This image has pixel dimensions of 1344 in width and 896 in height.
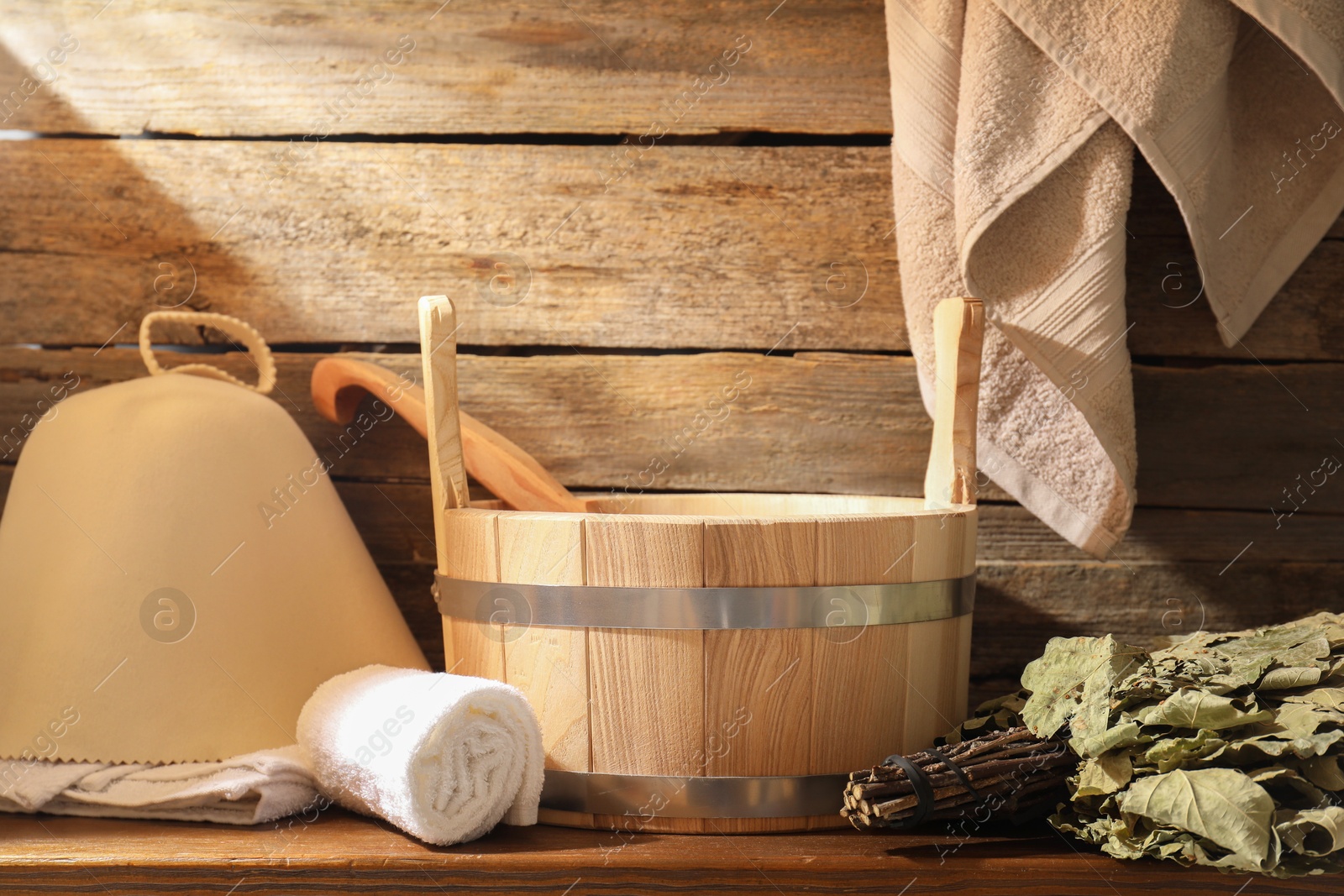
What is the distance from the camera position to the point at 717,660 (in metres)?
0.76

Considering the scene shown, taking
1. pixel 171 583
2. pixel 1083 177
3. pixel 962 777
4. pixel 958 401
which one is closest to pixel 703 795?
pixel 962 777

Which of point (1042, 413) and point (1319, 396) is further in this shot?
point (1319, 396)

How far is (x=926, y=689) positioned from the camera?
822 mm

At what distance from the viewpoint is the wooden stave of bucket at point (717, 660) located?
76 centimetres

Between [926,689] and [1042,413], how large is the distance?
35cm

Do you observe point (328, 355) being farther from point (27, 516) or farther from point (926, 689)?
point (926, 689)

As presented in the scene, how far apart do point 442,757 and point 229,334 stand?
2.05 ft

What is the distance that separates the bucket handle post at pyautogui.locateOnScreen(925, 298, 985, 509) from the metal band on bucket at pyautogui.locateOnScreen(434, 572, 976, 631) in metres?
0.14

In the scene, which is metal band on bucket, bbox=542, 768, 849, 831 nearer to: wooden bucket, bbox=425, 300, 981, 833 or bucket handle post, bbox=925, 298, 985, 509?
wooden bucket, bbox=425, 300, 981, 833

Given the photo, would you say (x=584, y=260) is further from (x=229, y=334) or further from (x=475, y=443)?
(x=229, y=334)

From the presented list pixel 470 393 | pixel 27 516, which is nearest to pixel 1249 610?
pixel 470 393

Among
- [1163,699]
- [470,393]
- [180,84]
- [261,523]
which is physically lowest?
[1163,699]

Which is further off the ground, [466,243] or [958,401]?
[466,243]

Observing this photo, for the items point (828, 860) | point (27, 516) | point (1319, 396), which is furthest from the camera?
point (1319, 396)
